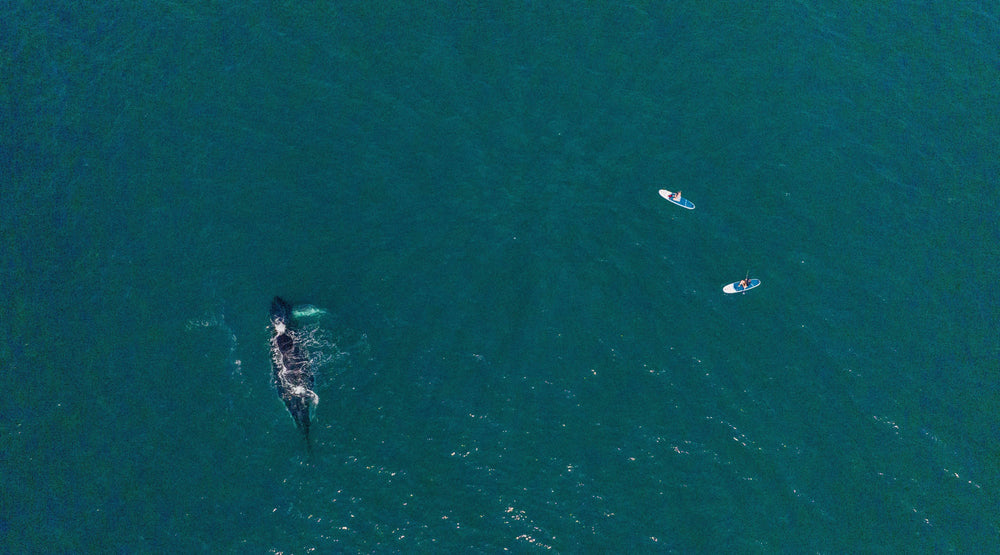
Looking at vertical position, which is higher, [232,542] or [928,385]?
[928,385]

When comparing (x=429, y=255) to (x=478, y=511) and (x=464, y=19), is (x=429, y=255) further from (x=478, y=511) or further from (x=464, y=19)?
(x=464, y=19)

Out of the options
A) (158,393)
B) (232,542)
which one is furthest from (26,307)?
(232,542)

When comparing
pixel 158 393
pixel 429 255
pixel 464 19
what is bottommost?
pixel 158 393

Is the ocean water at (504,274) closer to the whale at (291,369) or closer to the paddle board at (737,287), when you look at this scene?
the paddle board at (737,287)

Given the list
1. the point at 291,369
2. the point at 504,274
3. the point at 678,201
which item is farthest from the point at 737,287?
the point at 291,369

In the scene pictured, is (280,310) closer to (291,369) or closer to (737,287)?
(291,369)

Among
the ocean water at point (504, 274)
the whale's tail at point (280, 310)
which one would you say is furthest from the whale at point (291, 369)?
the ocean water at point (504, 274)
